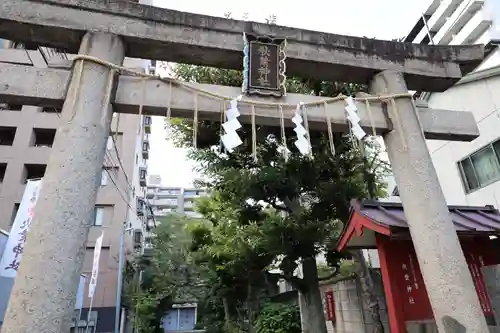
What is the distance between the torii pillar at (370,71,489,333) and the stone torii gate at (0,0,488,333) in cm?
1

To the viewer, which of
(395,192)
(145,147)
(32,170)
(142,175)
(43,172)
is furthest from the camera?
(145,147)

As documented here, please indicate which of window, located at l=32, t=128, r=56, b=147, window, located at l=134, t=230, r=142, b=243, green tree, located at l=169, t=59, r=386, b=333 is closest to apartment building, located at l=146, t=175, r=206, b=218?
window, located at l=134, t=230, r=142, b=243

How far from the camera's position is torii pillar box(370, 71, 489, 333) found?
4.14 meters

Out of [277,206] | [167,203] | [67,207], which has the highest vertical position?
[167,203]

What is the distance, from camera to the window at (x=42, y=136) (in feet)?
79.0

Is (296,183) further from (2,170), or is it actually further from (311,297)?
(2,170)

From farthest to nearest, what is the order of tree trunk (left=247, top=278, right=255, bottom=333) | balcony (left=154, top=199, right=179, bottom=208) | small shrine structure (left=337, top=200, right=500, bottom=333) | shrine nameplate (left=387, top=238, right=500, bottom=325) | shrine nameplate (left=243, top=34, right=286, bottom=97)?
balcony (left=154, top=199, right=179, bottom=208) < tree trunk (left=247, top=278, right=255, bottom=333) < shrine nameplate (left=387, top=238, right=500, bottom=325) < small shrine structure (left=337, top=200, right=500, bottom=333) < shrine nameplate (left=243, top=34, right=286, bottom=97)

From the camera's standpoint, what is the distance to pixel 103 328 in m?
21.1

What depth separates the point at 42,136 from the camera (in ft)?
80.9

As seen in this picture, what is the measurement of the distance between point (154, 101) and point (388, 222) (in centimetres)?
374

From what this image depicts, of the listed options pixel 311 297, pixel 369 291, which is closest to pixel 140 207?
pixel 311 297

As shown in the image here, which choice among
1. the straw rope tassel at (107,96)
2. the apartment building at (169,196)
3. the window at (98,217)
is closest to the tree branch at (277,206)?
the straw rope tassel at (107,96)

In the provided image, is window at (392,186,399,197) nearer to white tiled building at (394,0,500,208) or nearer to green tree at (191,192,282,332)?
white tiled building at (394,0,500,208)

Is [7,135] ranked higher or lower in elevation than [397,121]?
higher
